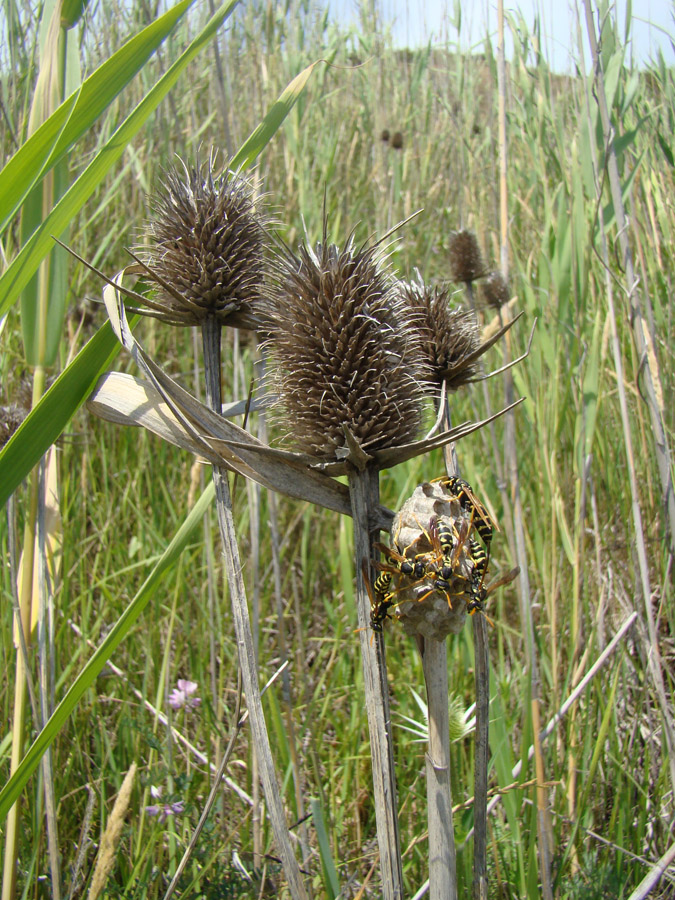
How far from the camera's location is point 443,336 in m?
1.25

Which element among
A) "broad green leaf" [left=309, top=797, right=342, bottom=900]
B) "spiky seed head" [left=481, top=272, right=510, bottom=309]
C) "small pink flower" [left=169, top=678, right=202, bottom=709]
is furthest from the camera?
"spiky seed head" [left=481, top=272, right=510, bottom=309]

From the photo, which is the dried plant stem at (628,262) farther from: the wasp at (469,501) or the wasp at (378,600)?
the wasp at (378,600)

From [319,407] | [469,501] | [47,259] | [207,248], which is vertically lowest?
[469,501]

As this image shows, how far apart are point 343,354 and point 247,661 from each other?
19.1 inches

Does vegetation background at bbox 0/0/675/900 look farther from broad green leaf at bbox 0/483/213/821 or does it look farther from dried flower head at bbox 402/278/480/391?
dried flower head at bbox 402/278/480/391

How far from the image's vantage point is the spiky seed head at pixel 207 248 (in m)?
1.16

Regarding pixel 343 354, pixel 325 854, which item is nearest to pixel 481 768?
pixel 325 854

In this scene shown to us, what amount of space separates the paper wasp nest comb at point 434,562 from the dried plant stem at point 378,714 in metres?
0.05

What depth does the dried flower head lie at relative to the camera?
123 centimetres

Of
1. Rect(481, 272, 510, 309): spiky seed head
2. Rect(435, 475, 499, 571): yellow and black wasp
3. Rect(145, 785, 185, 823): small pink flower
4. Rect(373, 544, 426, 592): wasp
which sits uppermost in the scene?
Rect(481, 272, 510, 309): spiky seed head

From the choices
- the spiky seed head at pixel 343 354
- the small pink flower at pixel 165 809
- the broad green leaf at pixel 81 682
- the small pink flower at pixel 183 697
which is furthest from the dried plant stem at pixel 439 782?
the small pink flower at pixel 183 697

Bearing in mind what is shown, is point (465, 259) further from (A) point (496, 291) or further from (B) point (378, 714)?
(B) point (378, 714)

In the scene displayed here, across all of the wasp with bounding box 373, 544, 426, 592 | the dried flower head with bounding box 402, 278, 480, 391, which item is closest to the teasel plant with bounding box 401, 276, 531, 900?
the dried flower head with bounding box 402, 278, 480, 391

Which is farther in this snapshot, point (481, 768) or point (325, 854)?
point (325, 854)
